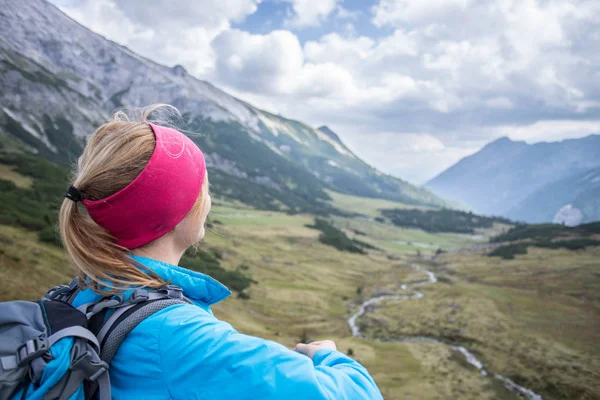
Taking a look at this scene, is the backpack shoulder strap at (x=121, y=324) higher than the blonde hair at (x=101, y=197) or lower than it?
lower

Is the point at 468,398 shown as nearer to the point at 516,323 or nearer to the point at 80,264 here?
the point at 516,323

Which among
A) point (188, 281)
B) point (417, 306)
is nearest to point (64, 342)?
point (188, 281)

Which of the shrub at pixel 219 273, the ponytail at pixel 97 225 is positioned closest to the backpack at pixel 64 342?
the ponytail at pixel 97 225

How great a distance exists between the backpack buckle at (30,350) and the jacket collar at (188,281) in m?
0.88

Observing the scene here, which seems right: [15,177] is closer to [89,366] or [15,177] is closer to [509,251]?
[89,366]

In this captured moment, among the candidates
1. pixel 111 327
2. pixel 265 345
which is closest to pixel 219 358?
pixel 265 345

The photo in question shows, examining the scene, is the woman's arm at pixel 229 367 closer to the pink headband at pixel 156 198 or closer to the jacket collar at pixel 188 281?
the jacket collar at pixel 188 281

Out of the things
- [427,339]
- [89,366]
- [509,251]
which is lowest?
[427,339]

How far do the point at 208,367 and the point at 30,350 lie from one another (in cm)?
100

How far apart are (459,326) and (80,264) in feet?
204

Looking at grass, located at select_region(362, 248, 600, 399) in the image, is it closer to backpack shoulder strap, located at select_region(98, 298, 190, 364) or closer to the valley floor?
the valley floor

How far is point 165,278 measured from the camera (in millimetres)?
3049

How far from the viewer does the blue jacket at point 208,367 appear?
7.47ft

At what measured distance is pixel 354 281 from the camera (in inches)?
3716
